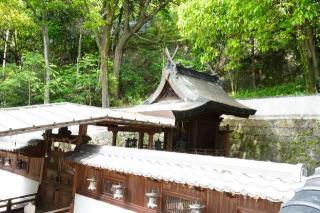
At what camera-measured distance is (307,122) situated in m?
16.4

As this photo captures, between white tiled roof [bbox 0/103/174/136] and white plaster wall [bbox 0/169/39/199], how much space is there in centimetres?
447

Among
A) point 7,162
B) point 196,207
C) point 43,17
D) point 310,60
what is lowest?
point 7,162

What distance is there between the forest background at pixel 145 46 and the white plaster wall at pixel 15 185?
826 centimetres

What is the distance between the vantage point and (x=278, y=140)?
17.5 m

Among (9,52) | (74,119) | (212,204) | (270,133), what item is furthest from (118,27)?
(212,204)

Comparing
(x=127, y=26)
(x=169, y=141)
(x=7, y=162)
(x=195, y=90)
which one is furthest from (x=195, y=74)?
(x=127, y=26)

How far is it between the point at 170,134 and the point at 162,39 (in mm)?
21863

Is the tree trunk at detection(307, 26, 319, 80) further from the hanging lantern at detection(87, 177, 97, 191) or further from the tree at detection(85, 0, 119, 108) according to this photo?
the hanging lantern at detection(87, 177, 97, 191)

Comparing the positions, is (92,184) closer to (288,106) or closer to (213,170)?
(213,170)

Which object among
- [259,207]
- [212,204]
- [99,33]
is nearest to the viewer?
[259,207]

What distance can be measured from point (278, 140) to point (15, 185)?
12.9 metres

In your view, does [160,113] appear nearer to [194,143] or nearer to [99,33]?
[194,143]

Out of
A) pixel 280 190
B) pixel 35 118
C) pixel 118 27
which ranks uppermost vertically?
pixel 118 27

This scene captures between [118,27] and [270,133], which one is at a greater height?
[118,27]
